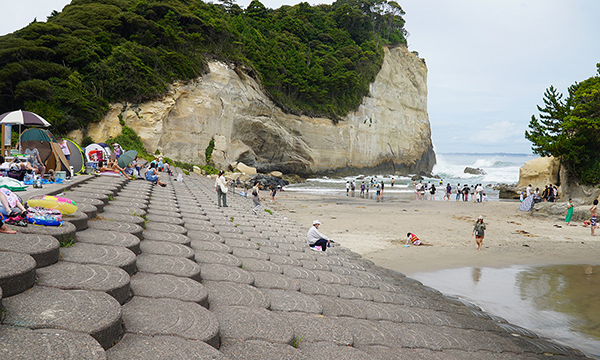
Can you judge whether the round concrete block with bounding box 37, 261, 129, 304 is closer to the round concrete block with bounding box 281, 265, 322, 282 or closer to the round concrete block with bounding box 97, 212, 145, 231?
the round concrete block with bounding box 97, 212, 145, 231

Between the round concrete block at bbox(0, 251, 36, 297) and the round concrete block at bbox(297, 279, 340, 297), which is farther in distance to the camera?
the round concrete block at bbox(297, 279, 340, 297)

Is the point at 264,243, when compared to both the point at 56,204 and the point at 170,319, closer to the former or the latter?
the point at 56,204

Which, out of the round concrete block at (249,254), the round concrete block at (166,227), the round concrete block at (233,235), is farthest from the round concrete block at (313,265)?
the round concrete block at (166,227)

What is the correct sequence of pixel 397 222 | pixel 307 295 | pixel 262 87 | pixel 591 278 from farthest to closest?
pixel 262 87 → pixel 397 222 → pixel 591 278 → pixel 307 295

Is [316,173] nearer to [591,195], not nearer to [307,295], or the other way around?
[591,195]

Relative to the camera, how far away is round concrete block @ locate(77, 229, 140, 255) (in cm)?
405

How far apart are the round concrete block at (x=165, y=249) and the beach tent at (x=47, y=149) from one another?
9.15 m

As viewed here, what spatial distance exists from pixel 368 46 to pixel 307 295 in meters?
67.2

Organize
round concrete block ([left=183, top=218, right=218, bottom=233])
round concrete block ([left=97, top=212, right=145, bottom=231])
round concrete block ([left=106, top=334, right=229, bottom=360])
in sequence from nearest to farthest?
round concrete block ([left=106, top=334, right=229, bottom=360]) < round concrete block ([left=97, top=212, right=145, bottom=231]) < round concrete block ([left=183, top=218, right=218, bottom=233])

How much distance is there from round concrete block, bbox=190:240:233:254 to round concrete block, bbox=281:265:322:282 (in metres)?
0.90

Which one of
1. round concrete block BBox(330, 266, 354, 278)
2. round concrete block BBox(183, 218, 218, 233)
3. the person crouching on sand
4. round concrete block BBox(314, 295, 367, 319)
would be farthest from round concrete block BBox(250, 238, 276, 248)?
the person crouching on sand

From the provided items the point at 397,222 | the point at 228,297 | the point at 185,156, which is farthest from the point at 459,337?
the point at 185,156

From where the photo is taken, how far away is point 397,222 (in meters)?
19.1

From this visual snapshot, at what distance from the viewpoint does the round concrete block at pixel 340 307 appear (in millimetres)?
4125
